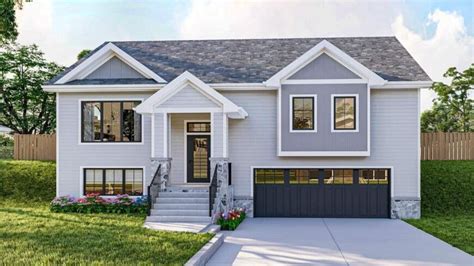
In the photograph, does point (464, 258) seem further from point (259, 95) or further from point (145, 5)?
point (145, 5)

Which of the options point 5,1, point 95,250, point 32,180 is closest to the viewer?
point 95,250

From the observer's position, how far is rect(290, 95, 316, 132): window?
1555 cm

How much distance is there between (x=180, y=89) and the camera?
48.5 ft

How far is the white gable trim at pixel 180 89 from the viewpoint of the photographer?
14516mm

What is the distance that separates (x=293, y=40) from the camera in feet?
62.7

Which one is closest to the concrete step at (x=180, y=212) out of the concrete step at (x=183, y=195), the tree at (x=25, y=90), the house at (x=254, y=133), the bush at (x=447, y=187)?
the house at (x=254, y=133)

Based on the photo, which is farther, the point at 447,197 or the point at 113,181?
the point at 447,197

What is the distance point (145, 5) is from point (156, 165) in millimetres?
9708

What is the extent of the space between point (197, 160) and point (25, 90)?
17980 mm

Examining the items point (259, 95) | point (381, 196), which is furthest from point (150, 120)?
point (381, 196)

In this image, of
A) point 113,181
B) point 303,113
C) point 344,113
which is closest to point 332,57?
point 344,113

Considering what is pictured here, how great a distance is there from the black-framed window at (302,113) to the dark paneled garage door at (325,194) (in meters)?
1.64

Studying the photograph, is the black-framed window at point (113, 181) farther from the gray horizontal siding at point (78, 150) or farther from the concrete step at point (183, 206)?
the concrete step at point (183, 206)

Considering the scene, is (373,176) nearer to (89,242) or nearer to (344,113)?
(344,113)
